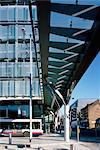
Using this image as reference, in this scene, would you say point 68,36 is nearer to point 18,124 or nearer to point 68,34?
point 68,34

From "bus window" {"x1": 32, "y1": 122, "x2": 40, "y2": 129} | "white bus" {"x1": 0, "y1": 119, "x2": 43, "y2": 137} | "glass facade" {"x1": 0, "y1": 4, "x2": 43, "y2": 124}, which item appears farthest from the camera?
"glass facade" {"x1": 0, "y1": 4, "x2": 43, "y2": 124}

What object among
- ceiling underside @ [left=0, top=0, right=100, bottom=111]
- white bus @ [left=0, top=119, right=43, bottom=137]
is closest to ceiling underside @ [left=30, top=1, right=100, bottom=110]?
ceiling underside @ [left=0, top=0, right=100, bottom=111]

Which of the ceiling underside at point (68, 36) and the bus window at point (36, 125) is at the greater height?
the ceiling underside at point (68, 36)

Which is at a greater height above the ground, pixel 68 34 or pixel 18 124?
pixel 68 34

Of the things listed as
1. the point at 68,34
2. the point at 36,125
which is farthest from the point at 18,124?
the point at 68,34

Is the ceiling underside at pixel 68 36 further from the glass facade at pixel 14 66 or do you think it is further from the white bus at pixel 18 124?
the glass facade at pixel 14 66

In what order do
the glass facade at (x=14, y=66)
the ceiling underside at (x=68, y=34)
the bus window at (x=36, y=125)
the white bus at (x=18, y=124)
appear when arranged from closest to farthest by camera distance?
the ceiling underside at (x=68, y=34)
the white bus at (x=18, y=124)
the bus window at (x=36, y=125)
the glass facade at (x=14, y=66)

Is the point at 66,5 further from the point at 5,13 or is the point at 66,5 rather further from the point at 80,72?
the point at 5,13

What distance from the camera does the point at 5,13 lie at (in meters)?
77.6

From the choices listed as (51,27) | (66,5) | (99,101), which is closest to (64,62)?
(51,27)

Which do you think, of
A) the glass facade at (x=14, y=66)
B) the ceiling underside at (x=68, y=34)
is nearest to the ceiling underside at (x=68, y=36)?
the ceiling underside at (x=68, y=34)

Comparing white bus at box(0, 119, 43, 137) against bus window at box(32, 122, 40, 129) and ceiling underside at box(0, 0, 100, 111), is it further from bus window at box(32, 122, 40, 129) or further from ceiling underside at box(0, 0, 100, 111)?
ceiling underside at box(0, 0, 100, 111)

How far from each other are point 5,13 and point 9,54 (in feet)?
25.9

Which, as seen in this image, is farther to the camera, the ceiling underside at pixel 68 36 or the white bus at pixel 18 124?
the white bus at pixel 18 124
